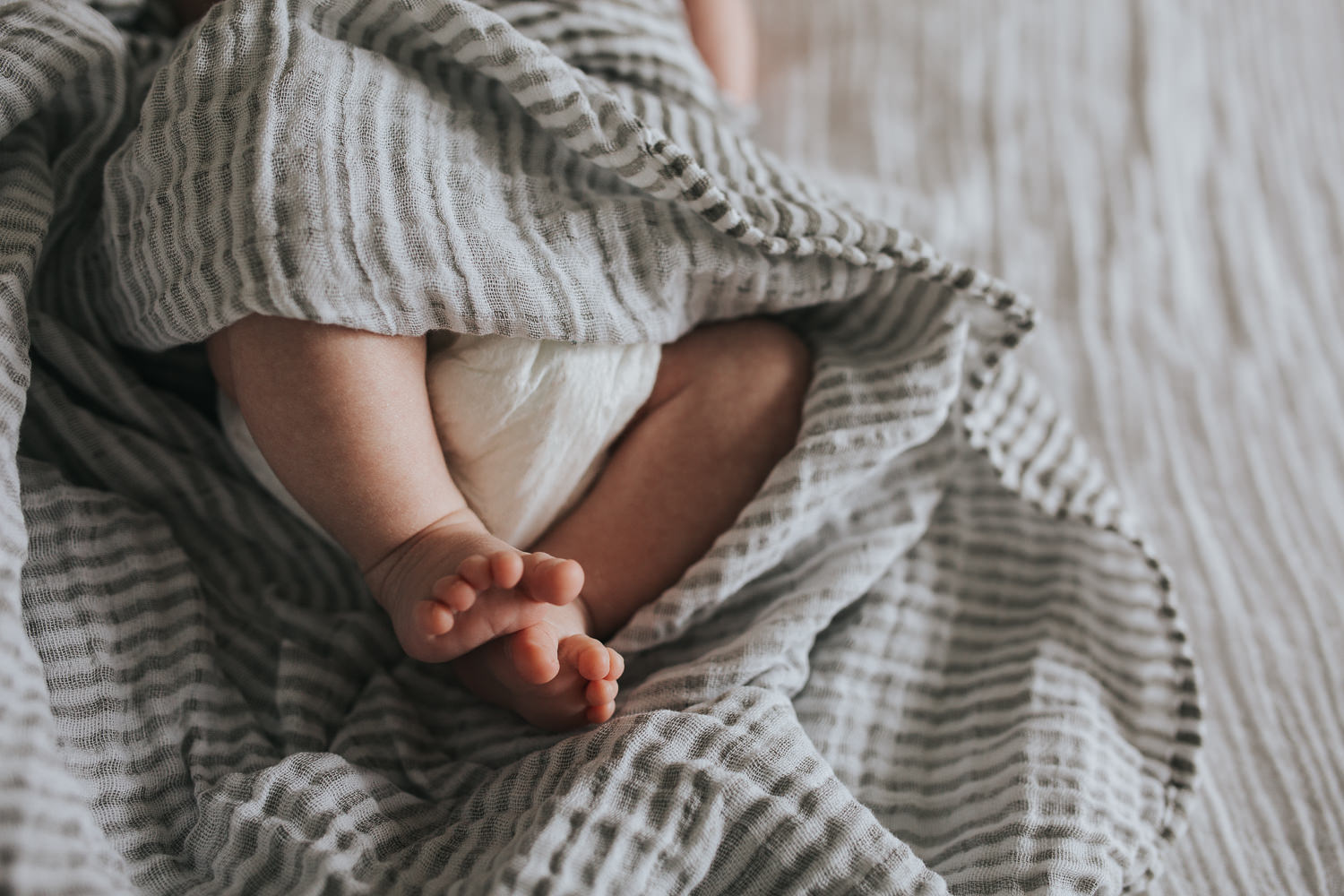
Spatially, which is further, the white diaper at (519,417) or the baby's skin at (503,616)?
the white diaper at (519,417)

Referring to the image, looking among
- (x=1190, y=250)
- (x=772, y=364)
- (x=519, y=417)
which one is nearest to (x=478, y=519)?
(x=519, y=417)

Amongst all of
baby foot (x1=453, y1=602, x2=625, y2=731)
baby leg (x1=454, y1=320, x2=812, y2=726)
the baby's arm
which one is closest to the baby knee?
baby leg (x1=454, y1=320, x2=812, y2=726)

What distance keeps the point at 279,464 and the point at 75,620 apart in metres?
0.15

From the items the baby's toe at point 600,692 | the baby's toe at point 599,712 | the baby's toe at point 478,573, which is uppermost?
the baby's toe at point 478,573

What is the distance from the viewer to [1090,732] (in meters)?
0.64

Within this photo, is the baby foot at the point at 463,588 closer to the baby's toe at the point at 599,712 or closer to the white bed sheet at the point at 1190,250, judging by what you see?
the baby's toe at the point at 599,712

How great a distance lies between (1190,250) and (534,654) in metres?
0.80

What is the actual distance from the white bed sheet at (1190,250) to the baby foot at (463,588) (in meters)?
0.44

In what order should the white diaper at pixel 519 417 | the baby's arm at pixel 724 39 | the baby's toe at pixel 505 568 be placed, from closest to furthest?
the baby's toe at pixel 505 568 < the white diaper at pixel 519 417 < the baby's arm at pixel 724 39

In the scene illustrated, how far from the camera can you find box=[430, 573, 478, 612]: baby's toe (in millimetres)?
502

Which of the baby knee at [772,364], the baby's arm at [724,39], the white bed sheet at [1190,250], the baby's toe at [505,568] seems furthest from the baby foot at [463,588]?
the baby's arm at [724,39]

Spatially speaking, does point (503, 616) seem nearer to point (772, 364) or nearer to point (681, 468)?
point (681, 468)

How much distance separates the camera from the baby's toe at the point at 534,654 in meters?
0.52

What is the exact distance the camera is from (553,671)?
519 mm
